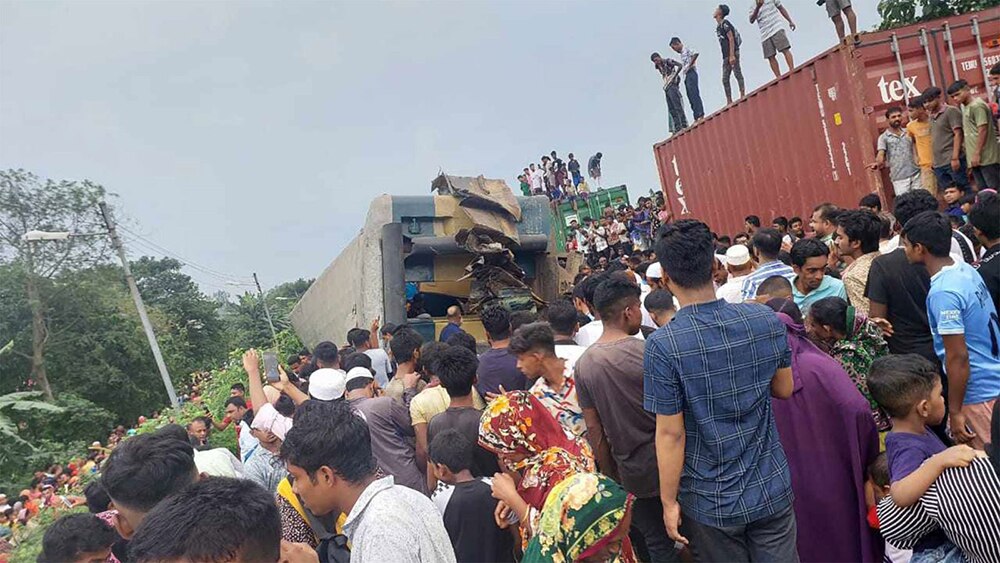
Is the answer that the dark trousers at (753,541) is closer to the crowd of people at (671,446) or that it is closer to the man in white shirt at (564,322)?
the crowd of people at (671,446)

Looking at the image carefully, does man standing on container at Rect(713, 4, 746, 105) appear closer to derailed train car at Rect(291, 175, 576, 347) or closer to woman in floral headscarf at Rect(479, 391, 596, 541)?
derailed train car at Rect(291, 175, 576, 347)

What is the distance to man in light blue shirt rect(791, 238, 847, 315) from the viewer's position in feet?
11.4

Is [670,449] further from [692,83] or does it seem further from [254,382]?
[692,83]

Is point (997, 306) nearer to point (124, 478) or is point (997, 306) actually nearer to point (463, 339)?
point (463, 339)

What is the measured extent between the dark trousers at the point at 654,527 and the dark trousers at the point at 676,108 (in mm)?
8108

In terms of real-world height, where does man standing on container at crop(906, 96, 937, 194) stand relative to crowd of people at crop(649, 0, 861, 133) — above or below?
Answer: below

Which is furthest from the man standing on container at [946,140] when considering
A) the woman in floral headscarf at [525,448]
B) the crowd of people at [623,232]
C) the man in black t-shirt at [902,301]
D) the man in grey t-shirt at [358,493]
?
the crowd of people at [623,232]

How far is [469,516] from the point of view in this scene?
8.23ft

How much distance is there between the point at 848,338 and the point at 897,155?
4129 mm

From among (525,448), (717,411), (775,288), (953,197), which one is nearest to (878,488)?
(717,411)

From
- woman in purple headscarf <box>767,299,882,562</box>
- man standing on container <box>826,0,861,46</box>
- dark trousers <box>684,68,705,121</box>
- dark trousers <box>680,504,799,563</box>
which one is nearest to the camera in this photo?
dark trousers <box>680,504,799,563</box>

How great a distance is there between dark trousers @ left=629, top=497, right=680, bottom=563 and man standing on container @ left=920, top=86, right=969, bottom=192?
15.7 ft

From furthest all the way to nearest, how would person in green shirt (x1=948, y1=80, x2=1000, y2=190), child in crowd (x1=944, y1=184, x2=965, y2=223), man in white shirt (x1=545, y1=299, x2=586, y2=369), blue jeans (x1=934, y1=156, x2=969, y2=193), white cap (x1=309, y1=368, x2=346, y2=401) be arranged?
blue jeans (x1=934, y1=156, x2=969, y2=193) < child in crowd (x1=944, y1=184, x2=965, y2=223) < person in green shirt (x1=948, y1=80, x2=1000, y2=190) < man in white shirt (x1=545, y1=299, x2=586, y2=369) < white cap (x1=309, y1=368, x2=346, y2=401)

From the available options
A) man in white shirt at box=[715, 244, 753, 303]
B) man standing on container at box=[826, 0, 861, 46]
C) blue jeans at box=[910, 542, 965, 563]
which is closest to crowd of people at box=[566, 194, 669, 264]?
man standing on container at box=[826, 0, 861, 46]
